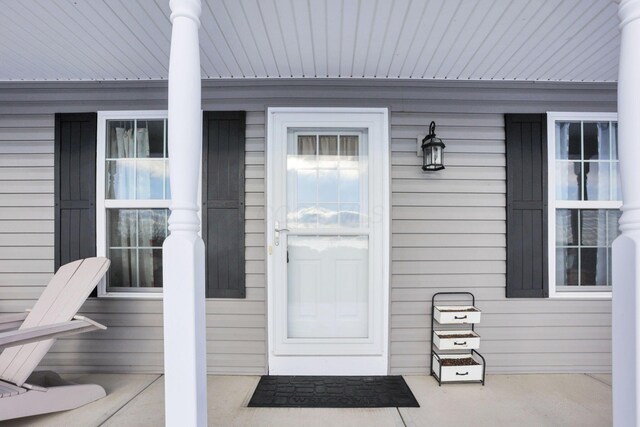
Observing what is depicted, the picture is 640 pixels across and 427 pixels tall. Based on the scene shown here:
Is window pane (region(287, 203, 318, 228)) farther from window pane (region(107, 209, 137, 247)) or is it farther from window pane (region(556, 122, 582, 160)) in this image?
window pane (region(556, 122, 582, 160))

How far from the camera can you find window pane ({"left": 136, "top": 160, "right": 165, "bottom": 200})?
2740mm

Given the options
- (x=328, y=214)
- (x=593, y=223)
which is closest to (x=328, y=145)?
(x=328, y=214)

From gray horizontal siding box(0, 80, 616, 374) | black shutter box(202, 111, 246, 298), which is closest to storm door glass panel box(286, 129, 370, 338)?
gray horizontal siding box(0, 80, 616, 374)

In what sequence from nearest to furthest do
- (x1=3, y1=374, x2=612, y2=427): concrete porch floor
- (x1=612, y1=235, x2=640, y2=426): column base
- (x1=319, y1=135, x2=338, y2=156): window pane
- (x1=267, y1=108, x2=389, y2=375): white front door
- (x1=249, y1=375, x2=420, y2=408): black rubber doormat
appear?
(x1=612, y1=235, x2=640, y2=426): column base, (x1=3, y1=374, x2=612, y2=427): concrete porch floor, (x1=249, y1=375, x2=420, y2=408): black rubber doormat, (x1=267, y1=108, x2=389, y2=375): white front door, (x1=319, y1=135, x2=338, y2=156): window pane

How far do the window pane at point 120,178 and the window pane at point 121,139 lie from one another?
0.23 ft

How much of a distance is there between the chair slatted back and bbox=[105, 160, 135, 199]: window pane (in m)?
0.63

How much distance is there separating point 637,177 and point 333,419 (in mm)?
2042

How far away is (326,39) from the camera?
85.0 inches

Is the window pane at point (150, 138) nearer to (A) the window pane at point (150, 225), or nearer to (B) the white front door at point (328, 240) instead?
(A) the window pane at point (150, 225)

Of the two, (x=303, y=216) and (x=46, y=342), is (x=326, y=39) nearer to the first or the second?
(x=303, y=216)

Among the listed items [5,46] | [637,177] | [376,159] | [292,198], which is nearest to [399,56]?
[376,159]

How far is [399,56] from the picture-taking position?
2.36 meters

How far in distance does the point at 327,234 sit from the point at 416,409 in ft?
4.63

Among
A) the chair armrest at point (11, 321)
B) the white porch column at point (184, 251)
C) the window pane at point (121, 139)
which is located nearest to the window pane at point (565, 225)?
the white porch column at point (184, 251)
